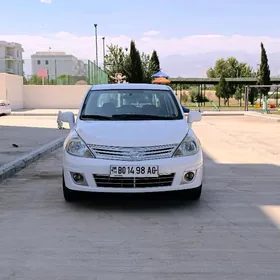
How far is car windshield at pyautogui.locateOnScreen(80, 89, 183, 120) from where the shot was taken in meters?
6.30

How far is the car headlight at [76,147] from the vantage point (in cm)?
538

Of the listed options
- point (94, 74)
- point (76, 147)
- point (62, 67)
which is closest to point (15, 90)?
point (62, 67)

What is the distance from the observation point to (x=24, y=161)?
8.70 meters

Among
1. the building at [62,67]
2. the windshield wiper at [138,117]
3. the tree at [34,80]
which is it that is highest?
the building at [62,67]

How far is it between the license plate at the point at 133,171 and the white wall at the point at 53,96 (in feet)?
102

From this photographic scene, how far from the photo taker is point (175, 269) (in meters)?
3.72

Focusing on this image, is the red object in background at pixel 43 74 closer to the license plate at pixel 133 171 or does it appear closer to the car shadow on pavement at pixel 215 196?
the car shadow on pavement at pixel 215 196

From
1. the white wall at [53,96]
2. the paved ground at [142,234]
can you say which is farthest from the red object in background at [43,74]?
the paved ground at [142,234]

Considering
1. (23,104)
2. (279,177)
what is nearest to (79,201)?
(279,177)

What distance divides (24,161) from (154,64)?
147ft

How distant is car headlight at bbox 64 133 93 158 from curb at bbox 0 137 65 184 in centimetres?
223

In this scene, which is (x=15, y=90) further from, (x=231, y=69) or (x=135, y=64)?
(x=231, y=69)

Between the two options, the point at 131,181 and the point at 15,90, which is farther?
the point at 15,90

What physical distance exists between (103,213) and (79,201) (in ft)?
1.98
